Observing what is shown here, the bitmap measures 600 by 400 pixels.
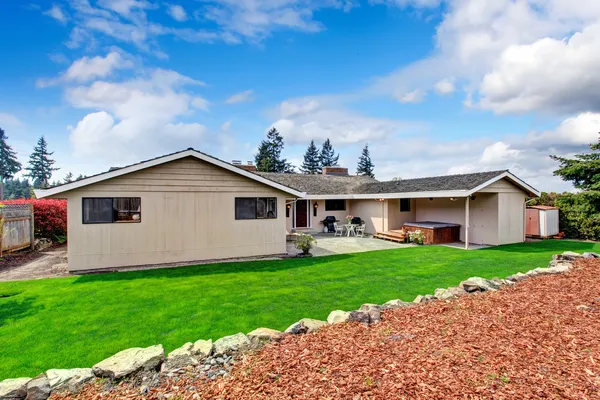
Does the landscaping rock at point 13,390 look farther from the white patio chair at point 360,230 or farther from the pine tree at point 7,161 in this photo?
the pine tree at point 7,161

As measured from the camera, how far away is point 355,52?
A: 45.2ft

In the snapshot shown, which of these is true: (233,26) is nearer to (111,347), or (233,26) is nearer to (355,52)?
(355,52)

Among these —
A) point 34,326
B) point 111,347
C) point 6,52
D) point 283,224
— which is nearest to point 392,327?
point 111,347

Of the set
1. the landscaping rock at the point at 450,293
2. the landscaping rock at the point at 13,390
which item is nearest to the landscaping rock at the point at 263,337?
the landscaping rock at the point at 13,390

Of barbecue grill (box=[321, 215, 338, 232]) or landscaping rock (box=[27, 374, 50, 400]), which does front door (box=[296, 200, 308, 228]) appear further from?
landscaping rock (box=[27, 374, 50, 400])

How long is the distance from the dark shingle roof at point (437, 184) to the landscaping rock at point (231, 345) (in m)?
11.8

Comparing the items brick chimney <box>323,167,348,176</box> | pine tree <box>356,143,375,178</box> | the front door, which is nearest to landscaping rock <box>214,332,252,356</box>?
the front door

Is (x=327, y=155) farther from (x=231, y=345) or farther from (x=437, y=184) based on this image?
(x=231, y=345)

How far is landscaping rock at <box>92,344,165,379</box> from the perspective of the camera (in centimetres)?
303

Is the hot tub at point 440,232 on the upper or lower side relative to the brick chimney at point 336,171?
lower

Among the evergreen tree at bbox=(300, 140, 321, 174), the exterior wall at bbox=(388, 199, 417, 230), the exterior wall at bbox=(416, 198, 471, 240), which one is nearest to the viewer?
the exterior wall at bbox=(416, 198, 471, 240)

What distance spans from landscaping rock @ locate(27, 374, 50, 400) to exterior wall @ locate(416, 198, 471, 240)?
51.8ft

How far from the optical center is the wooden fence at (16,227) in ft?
35.7

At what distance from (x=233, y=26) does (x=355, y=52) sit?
5.70 metres
